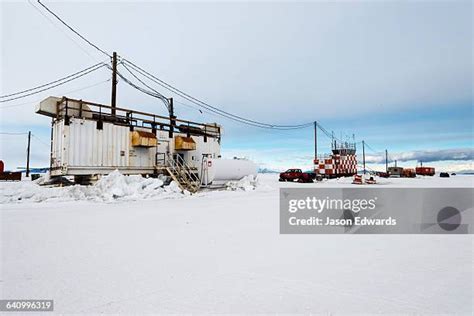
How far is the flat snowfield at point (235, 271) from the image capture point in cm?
191

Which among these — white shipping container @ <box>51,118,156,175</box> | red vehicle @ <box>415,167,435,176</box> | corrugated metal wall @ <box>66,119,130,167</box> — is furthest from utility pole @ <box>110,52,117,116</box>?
red vehicle @ <box>415,167,435,176</box>

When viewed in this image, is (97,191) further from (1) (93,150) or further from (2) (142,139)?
(2) (142,139)

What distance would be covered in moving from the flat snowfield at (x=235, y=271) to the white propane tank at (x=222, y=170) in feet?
39.4

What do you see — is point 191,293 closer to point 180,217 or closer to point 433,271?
point 433,271

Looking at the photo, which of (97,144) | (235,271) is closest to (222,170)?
(97,144)

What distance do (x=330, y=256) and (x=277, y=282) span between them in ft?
3.19

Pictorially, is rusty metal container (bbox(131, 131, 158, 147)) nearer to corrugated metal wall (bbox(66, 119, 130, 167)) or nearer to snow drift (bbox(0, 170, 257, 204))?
corrugated metal wall (bbox(66, 119, 130, 167))

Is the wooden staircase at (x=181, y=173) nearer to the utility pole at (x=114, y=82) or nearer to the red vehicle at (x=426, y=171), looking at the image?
the utility pole at (x=114, y=82)

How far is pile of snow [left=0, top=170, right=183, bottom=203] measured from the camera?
909 cm

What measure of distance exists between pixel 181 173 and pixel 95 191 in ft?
18.8

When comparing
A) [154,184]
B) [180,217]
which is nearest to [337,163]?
[154,184]

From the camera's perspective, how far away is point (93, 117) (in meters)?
14.5

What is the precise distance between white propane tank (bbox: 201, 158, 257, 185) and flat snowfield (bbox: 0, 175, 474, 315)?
12.0 meters

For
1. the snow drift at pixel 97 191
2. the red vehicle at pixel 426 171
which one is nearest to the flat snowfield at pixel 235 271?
the snow drift at pixel 97 191
